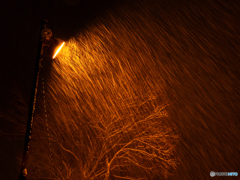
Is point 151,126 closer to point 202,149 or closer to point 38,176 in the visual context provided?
point 202,149

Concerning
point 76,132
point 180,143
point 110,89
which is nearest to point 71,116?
point 76,132

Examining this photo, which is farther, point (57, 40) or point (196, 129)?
point (196, 129)

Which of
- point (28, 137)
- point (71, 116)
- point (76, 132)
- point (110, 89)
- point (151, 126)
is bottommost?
point (28, 137)

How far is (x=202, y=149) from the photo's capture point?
11008mm

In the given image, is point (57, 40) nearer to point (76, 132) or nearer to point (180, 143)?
point (76, 132)

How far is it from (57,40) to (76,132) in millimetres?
6669

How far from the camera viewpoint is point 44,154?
1027 centimetres

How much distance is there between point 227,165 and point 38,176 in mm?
8545

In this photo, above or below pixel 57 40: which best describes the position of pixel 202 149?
below

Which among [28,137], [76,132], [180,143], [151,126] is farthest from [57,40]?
[180,143]

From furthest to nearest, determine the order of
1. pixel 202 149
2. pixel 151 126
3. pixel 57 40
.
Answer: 1. pixel 202 149
2. pixel 151 126
3. pixel 57 40

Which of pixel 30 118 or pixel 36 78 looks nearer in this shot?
pixel 30 118

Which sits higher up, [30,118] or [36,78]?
[36,78]

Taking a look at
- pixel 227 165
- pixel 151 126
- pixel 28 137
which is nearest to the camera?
pixel 28 137
